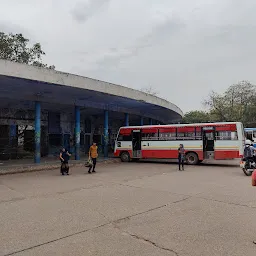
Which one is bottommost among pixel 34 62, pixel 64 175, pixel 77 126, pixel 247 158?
pixel 64 175

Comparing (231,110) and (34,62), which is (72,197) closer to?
(34,62)

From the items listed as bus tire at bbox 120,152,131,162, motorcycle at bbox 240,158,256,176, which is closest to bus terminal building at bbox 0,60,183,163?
bus tire at bbox 120,152,131,162

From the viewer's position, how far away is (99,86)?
14289 millimetres

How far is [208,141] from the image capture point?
51.5 ft

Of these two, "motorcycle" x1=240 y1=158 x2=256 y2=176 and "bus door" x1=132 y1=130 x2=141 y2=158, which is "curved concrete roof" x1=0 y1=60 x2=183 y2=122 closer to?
"bus door" x1=132 y1=130 x2=141 y2=158

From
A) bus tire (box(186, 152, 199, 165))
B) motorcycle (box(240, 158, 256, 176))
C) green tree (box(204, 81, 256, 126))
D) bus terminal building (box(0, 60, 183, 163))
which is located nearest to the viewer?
motorcycle (box(240, 158, 256, 176))

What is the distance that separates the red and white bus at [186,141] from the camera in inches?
590

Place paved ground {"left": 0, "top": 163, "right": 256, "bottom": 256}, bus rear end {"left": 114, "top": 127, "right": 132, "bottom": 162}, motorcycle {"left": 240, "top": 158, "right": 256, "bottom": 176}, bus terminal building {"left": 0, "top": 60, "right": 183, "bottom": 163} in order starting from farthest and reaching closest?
bus rear end {"left": 114, "top": 127, "right": 132, "bottom": 162} → bus terminal building {"left": 0, "top": 60, "right": 183, "bottom": 163} → motorcycle {"left": 240, "top": 158, "right": 256, "bottom": 176} → paved ground {"left": 0, "top": 163, "right": 256, "bottom": 256}

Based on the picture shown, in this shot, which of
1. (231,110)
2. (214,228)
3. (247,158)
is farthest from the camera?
(231,110)

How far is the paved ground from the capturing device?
3.86 meters

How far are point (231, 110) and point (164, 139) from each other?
2374 centimetres

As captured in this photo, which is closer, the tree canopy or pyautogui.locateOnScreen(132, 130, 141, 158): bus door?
pyautogui.locateOnScreen(132, 130, 141, 158): bus door

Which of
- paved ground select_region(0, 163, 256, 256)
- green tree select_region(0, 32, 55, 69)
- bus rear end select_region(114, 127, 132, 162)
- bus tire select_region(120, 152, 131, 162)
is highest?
green tree select_region(0, 32, 55, 69)

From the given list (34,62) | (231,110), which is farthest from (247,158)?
(231,110)
